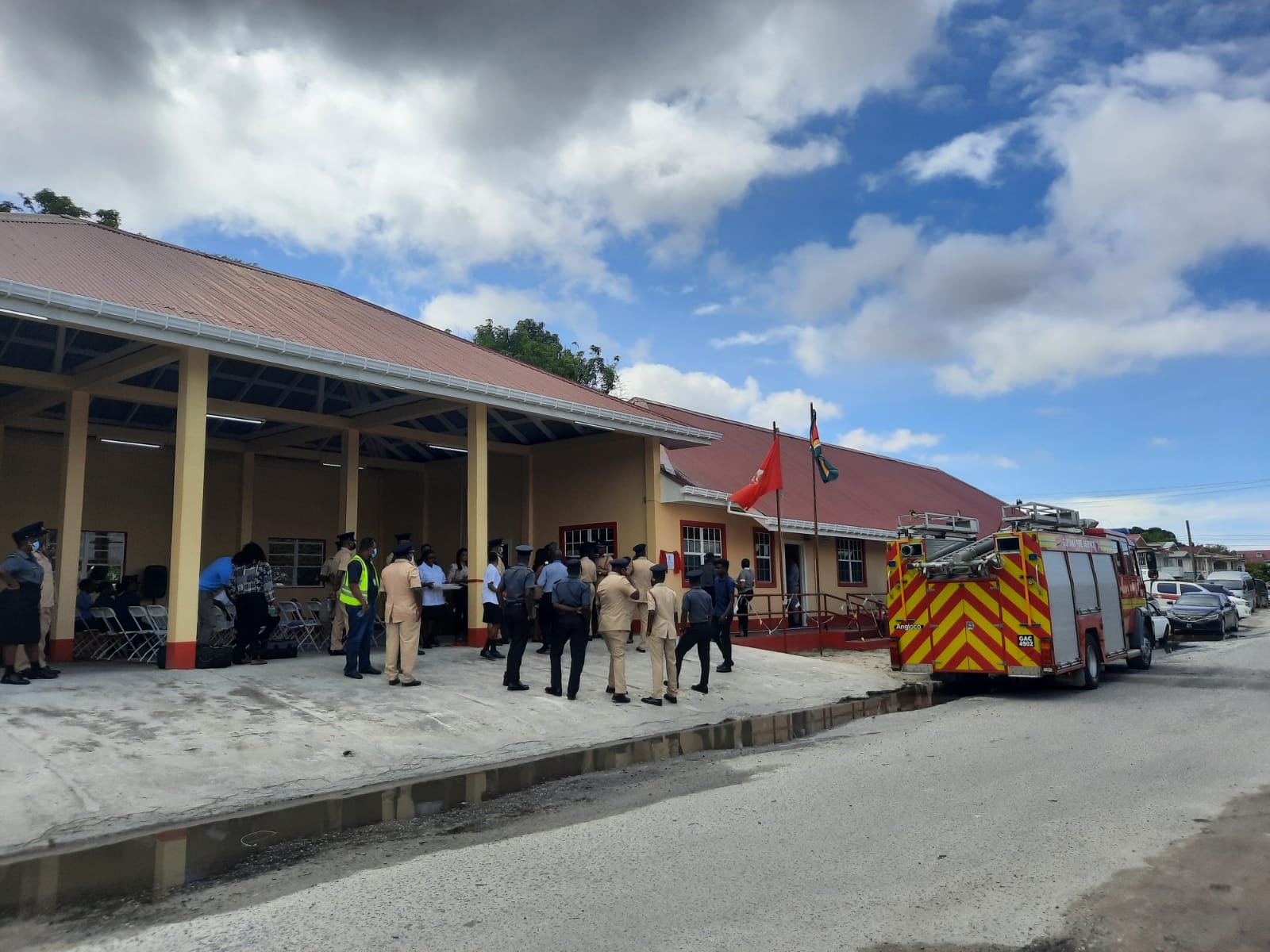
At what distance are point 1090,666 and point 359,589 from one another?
Result: 34.8 ft

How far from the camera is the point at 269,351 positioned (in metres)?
10.7

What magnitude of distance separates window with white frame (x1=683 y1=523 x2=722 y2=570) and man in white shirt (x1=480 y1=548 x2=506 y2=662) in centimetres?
593

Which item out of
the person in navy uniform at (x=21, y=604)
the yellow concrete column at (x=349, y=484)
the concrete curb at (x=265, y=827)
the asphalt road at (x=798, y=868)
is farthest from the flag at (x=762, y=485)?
the person in navy uniform at (x=21, y=604)

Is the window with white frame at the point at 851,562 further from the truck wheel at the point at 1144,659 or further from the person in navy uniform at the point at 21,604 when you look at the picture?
the person in navy uniform at the point at 21,604

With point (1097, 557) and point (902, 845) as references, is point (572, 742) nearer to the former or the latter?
point (902, 845)

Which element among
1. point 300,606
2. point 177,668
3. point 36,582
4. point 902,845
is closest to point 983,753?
point 902,845

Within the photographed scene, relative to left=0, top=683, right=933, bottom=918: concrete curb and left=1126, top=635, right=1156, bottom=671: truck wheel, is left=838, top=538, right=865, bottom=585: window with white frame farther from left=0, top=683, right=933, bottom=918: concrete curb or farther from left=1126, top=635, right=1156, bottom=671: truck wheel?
left=0, top=683, right=933, bottom=918: concrete curb

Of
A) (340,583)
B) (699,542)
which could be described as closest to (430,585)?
(340,583)

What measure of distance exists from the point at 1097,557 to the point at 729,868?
38.9 feet

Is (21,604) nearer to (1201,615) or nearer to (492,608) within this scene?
(492,608)

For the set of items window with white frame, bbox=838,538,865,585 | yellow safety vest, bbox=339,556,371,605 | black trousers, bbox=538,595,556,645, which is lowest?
black trousers, bbox=538,595,556,645

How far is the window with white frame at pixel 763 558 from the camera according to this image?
20922 mm

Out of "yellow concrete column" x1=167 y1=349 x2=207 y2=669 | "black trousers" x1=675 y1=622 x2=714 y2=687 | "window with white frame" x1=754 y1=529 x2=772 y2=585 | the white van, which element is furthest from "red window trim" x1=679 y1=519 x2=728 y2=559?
the white van

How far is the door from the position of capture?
1230cm
